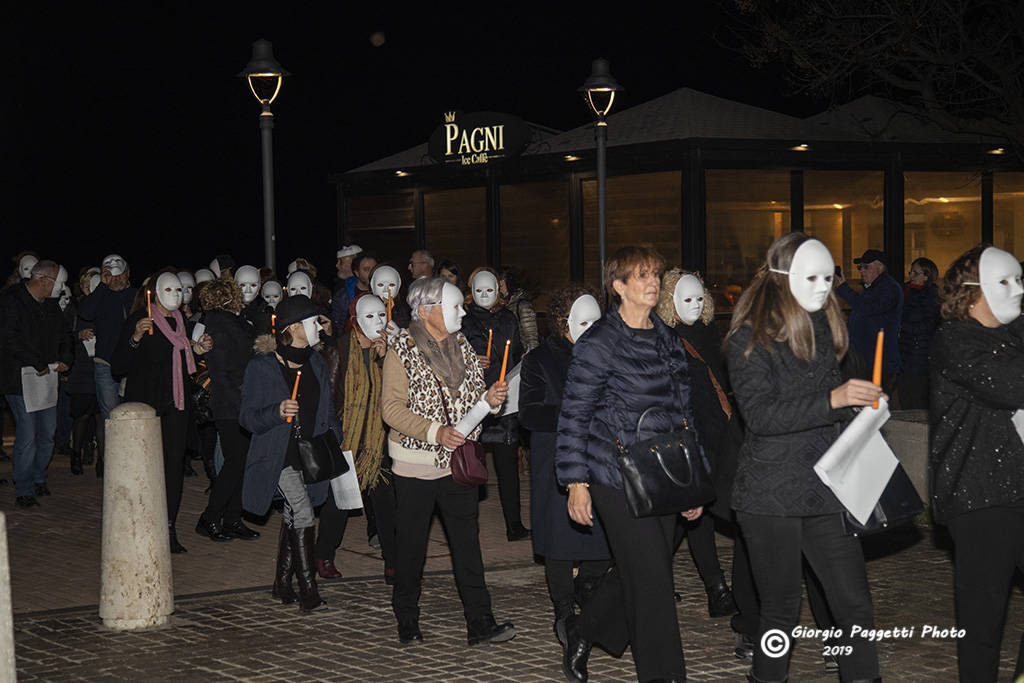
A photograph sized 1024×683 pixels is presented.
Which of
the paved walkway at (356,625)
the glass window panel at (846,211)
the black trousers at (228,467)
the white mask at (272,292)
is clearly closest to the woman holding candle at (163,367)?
the black trousers at (228,467)

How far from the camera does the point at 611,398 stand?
5820mm

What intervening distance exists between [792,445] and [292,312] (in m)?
3.75

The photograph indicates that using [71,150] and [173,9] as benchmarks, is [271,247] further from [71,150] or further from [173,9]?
[173,9]

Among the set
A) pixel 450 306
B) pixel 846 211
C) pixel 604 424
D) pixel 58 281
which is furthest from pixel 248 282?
pixel 846 211

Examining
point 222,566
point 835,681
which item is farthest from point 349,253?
point 835,681

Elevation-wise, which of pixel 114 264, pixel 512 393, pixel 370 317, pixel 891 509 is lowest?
pixel 891 509

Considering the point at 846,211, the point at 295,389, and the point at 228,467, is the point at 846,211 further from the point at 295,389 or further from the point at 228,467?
the point at 295,389

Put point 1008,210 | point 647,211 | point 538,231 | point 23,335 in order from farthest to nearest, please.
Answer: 1. point 538,231
2. point 1008,210
3. point 647,211
4. point 23,335

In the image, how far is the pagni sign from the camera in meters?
21.4

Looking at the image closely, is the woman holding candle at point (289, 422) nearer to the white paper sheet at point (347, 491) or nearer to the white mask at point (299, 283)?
the white paper sheet at point (347, 491)

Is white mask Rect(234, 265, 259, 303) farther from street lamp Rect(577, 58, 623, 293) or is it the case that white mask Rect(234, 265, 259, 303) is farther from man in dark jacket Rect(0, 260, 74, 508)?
street lamp Rect(577, 58, 623, 293)

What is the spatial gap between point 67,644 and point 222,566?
2194 mm

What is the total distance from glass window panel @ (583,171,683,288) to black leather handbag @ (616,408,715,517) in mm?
13814

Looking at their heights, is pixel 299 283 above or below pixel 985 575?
above
